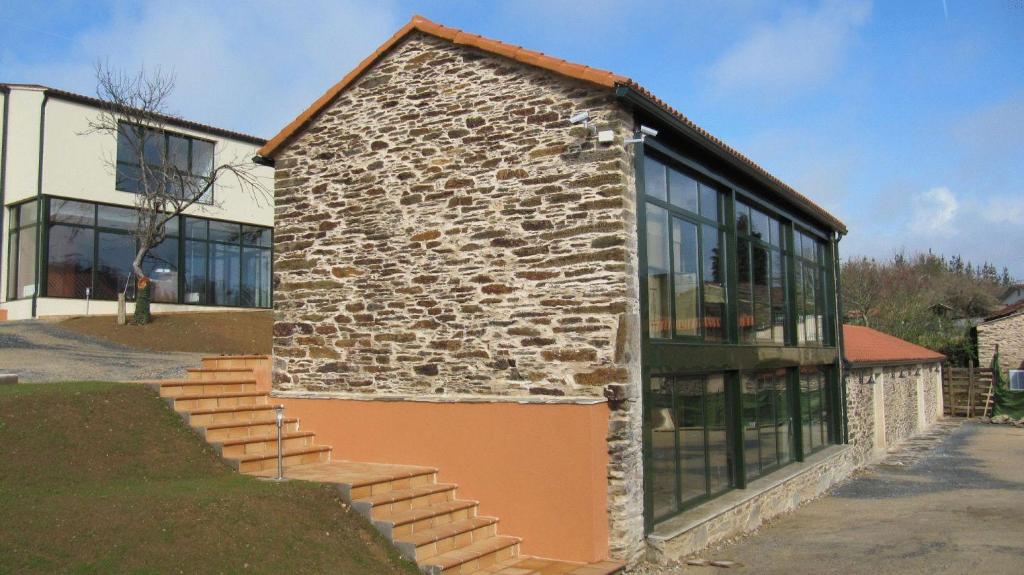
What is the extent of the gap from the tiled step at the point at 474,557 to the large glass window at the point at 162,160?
1686 centimetres

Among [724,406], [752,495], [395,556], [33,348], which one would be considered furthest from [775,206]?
[33,348]

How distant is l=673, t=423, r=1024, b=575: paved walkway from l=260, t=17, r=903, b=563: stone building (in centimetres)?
68

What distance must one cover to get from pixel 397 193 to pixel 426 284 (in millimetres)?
1191

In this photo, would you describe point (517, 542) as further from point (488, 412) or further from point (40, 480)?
point (40, 480)

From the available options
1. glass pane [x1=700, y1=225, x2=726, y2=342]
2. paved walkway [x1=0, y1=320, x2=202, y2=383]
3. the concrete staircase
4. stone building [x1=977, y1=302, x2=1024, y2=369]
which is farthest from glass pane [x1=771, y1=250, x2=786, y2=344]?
stone building [x1=977, y1=302, x2=1024, y2=369]

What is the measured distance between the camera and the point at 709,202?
1061cm

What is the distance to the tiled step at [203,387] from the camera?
→ 9086 mm

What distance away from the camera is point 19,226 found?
22.8 meters

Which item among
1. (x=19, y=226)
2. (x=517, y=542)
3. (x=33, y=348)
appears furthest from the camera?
(x=19, y=226)

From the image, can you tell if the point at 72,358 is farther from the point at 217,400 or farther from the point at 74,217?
the point at 74,217

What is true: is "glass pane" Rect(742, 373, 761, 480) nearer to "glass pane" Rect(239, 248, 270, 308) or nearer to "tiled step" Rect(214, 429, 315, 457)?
"tiled step" Rect(214, 429, 315, 457)

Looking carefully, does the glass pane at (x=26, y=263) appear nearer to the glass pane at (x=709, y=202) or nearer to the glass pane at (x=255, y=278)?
the glass pane at (x=255, y=278)

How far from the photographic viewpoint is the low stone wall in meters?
8.81

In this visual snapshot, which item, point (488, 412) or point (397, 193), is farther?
point (397, 193)
